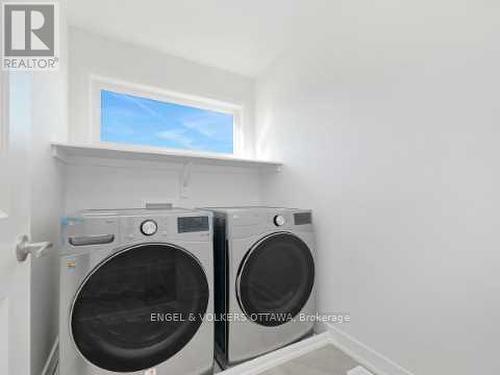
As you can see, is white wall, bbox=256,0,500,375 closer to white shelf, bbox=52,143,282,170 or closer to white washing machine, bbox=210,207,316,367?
white washing machine, bbox=210,207,316,367

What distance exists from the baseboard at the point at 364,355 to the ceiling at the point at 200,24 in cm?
215

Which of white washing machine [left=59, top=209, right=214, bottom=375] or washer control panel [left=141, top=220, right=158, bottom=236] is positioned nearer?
white washing machine [left=59, top=209, right=214, bottom=375]

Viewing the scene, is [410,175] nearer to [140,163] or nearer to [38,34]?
[140,163]

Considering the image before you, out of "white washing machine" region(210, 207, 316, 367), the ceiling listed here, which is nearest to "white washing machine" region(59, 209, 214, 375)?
"white washing machine" region(210, 207, 316, 367)

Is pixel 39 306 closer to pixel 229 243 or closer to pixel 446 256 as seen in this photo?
pixel 229 243

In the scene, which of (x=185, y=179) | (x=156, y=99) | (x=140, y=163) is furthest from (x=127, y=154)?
(x=156, y=99)

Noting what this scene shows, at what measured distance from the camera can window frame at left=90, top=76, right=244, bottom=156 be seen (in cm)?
178

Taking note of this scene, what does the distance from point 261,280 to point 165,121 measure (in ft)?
5.07

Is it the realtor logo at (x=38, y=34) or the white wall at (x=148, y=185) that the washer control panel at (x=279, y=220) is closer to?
the white wall at (x=148, y=185)

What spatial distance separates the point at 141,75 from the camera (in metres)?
1.92

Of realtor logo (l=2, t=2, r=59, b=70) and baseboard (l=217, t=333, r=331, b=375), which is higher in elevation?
realtor logo (l=2, t=2, r=59, b=70)

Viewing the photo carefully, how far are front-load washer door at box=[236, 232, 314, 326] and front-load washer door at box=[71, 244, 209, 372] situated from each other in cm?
Answer: 26

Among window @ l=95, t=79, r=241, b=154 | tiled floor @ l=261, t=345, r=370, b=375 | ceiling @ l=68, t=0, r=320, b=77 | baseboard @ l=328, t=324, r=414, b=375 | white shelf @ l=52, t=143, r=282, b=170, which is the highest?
ceiling @ l=68, t=0, r=320, b=77

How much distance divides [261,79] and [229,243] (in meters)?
1.74
